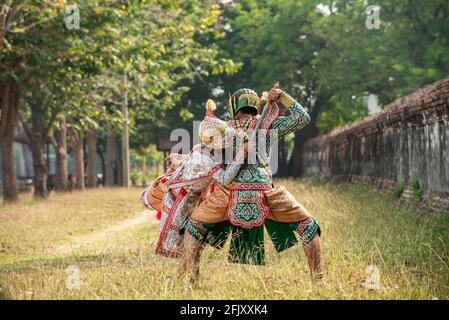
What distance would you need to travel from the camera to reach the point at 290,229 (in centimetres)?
712

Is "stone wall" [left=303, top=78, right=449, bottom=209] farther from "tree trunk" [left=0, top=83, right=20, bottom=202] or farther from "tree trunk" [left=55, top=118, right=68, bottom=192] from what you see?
"tree trunk" [left=55, top=118, right=68, bottom=192]

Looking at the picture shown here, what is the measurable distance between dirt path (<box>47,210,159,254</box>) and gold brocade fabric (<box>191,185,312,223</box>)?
3773 millimetres

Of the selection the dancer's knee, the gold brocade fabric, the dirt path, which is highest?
the gold brocade fabric

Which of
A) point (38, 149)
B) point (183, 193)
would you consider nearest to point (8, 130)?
point (38, 149)

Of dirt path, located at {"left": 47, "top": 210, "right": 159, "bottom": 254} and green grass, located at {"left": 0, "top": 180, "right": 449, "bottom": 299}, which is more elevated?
green grass, located at {"left": 0, "top": 180, "right": 449, "bottom": 299}

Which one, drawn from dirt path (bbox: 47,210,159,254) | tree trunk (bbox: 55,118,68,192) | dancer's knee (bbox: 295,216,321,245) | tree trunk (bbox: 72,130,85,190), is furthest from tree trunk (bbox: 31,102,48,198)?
dancer's knee (bbox: 295,216,321,245)

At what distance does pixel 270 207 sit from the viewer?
7.00 metres

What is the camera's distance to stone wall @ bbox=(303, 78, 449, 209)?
12008 mm

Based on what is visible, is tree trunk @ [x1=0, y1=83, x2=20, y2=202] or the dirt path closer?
the dirt path

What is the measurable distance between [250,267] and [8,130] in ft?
53.4

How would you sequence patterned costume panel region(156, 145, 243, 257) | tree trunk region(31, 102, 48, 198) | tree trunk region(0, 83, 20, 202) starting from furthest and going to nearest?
tree trunk region(31, 102, 48, 198) → tree trunk region(0, 83, 20, 202) → patterned costume panel region(156, 145, 243, 257)

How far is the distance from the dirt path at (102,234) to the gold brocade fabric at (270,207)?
3.77 meters

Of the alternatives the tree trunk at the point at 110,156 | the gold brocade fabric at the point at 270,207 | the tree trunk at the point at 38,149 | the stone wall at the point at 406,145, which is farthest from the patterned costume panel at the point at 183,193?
the tree trunk at the point at 110,156
